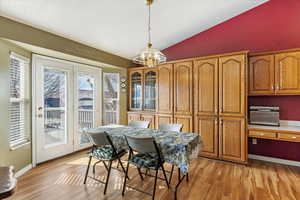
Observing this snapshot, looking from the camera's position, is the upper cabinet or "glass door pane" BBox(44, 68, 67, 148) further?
"glass door pane" BBox(44, 68, 67, 148)

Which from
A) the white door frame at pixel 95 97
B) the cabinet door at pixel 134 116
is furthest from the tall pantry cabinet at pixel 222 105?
the white door frame at pixel 95 97

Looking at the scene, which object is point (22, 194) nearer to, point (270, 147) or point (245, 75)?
point (245, 75)

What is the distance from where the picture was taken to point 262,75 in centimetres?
313

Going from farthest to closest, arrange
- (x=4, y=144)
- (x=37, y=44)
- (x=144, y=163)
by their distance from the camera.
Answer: (x=37, y=44), (x=4, y=144), (x=144, y=163)

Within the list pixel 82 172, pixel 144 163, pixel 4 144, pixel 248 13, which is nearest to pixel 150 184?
pixel 144 163

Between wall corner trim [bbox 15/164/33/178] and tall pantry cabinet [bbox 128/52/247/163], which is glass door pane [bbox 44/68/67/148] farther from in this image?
tall pantry cabinet [bbox 128/52/247/163]

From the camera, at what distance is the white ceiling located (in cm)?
226

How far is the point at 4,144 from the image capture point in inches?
94.3

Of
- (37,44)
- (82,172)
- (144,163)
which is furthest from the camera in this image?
(82,172)

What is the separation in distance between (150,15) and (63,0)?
140 cm

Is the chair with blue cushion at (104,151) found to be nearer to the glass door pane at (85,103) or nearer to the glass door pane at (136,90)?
the glass door pane at (85,103)

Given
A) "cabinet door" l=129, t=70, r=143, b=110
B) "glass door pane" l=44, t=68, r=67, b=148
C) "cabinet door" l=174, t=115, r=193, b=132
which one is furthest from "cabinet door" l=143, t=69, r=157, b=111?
"glass door pane" l=44, t=68, r=67, b=148

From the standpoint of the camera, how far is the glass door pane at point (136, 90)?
4.36 meters

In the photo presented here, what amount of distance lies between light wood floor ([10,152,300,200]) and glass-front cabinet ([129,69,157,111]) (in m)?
1.77
